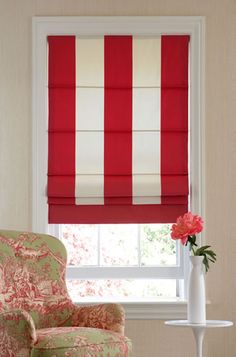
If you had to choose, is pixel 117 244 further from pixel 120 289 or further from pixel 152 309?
pixel 152 309

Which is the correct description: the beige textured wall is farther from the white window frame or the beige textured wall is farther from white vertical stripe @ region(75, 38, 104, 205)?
white vertical stripe @ region(75, 38, 104, 205)

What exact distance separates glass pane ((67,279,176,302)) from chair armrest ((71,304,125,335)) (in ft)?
3.78

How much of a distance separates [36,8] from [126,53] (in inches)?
29.7

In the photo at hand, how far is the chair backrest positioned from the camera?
5.33 meters

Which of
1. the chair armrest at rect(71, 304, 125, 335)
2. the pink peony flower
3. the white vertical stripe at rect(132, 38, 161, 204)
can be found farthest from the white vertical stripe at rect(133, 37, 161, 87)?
the chair armrest at rect(71, 304, 125, 335)

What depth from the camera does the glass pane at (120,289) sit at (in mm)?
6527

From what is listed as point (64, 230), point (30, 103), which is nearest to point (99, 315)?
point (64, 230)

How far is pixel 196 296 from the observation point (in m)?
5.54

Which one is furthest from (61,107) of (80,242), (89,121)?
(80,242)

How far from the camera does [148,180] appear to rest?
21.0ft

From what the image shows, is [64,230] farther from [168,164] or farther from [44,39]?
[44,39]

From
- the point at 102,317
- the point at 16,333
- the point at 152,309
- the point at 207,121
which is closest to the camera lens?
the point at 16,333

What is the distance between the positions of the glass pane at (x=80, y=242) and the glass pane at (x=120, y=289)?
17 centimetres

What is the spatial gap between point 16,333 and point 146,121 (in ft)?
7.61
